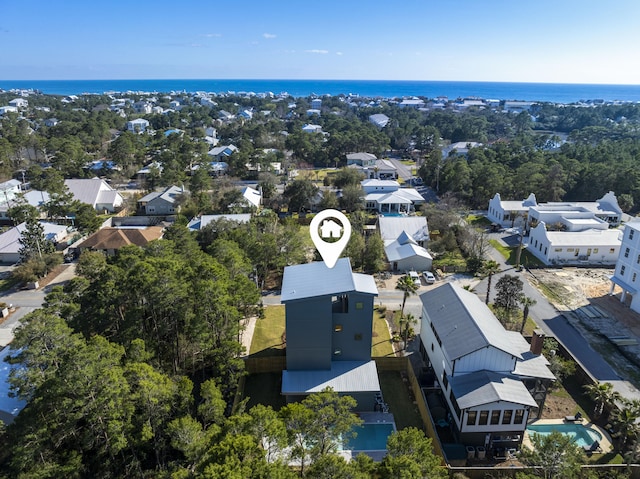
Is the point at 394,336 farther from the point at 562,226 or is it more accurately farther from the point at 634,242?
the point at 562,226

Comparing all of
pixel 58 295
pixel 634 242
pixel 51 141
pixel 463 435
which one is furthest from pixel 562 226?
pixel 51 141

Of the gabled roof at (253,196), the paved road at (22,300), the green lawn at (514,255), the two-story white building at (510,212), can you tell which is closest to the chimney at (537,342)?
the green lawn at (514,255)

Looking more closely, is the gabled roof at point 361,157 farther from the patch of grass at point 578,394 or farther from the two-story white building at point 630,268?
the patch of grass at point 578,394

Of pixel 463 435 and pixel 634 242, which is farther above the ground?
pixel 634 242

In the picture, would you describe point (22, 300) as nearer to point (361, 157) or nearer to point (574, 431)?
point (574, 431)

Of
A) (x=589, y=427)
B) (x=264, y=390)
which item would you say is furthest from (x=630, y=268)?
(x=264, y=390)

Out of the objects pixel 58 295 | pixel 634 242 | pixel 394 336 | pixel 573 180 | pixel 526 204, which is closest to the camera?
pixel 58 295

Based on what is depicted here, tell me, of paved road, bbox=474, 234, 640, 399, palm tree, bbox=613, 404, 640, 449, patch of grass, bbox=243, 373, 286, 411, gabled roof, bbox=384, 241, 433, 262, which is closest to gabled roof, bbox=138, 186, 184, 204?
gabled roof, bbox=384, 241, 433, 262
